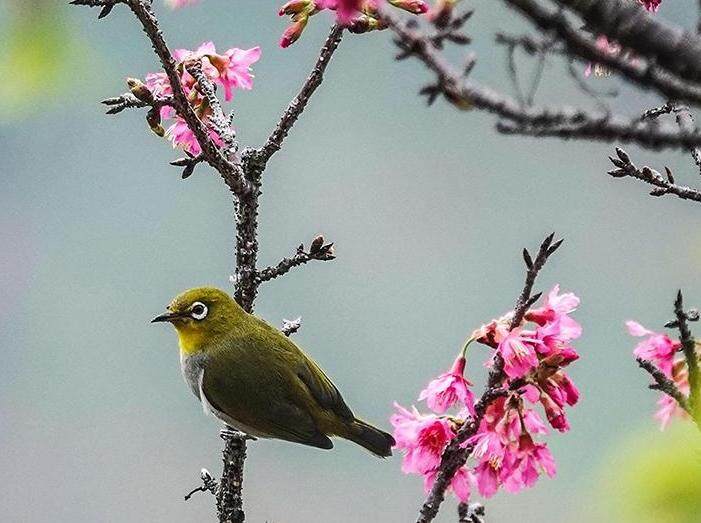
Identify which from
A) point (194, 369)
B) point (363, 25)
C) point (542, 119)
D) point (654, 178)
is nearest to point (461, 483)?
point (654, 178)

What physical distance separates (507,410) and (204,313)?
63 cm

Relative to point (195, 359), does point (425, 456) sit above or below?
below

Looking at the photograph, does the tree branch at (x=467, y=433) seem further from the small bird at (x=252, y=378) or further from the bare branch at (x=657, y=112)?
the small bird at (x=252, y=378)

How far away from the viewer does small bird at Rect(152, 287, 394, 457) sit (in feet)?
4.98

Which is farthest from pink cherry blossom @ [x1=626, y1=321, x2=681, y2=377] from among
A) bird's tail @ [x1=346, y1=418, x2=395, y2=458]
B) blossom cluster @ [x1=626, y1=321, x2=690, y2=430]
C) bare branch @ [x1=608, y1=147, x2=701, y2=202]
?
bird's tail @ [x1=346, y1=418, x2=395, y2=458]

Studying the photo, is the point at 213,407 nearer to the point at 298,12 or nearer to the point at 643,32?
the point at 298,12

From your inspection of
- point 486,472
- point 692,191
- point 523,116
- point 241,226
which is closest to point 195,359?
point 241,226

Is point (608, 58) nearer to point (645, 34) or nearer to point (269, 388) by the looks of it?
point (645, 34)

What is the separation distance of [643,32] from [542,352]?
0.64 meters

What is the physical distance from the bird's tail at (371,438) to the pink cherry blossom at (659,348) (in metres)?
0.43

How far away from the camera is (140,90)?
1.14m

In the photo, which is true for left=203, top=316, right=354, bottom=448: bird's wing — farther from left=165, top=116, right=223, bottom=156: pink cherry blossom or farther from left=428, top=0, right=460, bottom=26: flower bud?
left=428, top=0, right=460, bottom=26: flower bud

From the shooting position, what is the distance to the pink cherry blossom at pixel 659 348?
1.02 metres

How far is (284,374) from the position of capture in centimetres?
156
